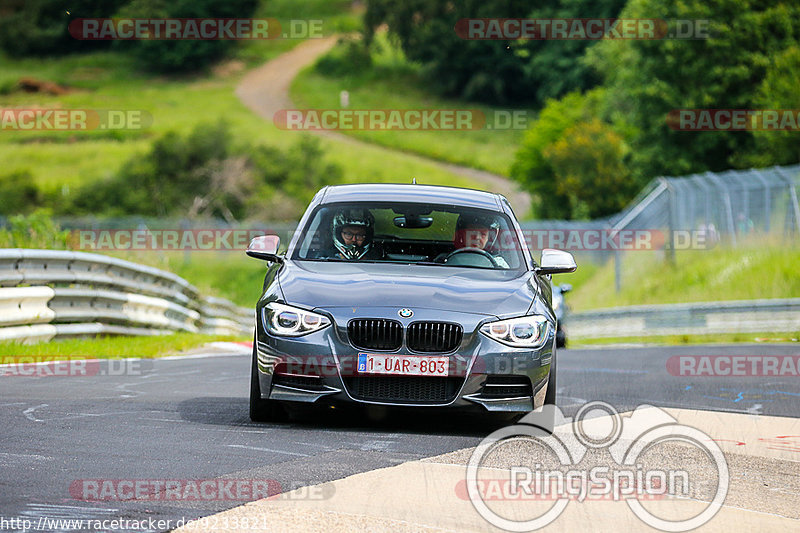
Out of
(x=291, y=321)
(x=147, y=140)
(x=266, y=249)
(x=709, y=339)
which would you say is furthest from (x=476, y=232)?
(x=147, y=140)

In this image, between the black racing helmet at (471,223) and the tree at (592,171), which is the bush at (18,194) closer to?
the tree at (592,171)

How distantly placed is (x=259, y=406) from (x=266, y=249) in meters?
1.16

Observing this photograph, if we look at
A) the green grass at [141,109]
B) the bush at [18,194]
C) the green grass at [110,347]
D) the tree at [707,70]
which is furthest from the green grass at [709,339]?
the green grass at [141,109]

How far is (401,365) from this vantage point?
311 inches

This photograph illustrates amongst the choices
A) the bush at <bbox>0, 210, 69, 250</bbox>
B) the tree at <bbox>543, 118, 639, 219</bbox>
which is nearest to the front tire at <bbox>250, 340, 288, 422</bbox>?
the bush at <bbox>0, 210, 69, 250</bbox>

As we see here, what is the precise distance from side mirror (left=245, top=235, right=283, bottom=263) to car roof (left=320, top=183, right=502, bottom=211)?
0.70 meters

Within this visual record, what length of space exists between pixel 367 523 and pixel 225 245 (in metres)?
39.5

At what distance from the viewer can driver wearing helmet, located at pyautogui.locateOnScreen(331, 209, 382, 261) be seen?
9290 mm

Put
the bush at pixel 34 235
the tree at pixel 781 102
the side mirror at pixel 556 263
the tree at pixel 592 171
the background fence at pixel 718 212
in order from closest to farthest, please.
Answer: the side mirror at pixel 556 263 < the bush at pixel 34 235 < the background fence at pixel 718 212 < the tree at pixel 781 102 < the tree at pixel 592 171

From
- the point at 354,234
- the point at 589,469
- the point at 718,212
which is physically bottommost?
the point at 589,469

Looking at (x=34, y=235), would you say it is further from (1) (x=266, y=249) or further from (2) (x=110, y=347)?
(1) (x=266, y=249)

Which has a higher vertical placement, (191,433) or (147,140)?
(147,140)

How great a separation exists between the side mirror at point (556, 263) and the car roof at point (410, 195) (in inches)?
23.8

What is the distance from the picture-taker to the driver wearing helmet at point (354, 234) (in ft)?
30.5
